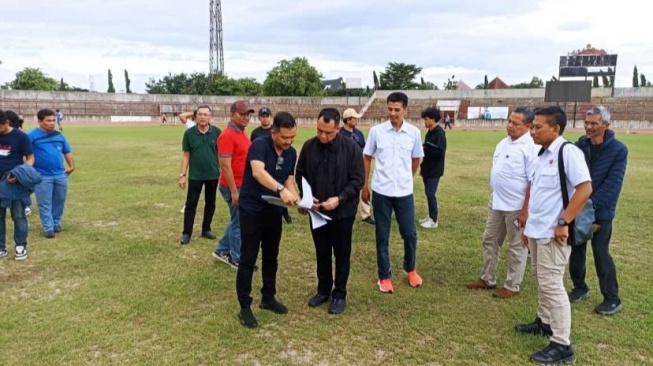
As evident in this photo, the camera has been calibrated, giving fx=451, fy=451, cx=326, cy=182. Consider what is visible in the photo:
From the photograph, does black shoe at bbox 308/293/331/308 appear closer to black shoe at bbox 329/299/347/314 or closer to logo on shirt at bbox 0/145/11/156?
black shoe at bbox 329/299/347/314

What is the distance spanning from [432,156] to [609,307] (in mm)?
3546

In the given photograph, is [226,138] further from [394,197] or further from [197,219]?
[197,219]

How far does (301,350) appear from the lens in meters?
3.60

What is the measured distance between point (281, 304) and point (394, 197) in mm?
1563

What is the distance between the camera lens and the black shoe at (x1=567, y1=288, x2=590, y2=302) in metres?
4.50

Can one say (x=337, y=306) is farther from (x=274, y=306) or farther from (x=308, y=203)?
(x=308, y=203)

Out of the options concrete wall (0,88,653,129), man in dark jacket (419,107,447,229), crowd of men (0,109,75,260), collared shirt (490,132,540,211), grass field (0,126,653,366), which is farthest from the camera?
concrete wall (0,88,653,129)

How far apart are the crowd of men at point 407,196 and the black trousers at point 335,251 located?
0.01 meters

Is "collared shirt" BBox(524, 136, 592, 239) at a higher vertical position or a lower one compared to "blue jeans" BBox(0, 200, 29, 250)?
higher

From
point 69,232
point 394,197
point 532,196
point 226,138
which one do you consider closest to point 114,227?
point 69,232

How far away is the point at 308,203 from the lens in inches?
149

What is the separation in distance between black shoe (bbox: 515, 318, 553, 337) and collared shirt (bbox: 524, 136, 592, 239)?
0.89 m

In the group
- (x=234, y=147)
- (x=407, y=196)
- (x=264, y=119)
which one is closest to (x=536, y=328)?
(x=407, y=196)

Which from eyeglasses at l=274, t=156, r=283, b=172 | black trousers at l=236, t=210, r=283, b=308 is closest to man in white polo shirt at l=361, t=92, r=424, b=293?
eyeglasses at l=274, t=156, r=283, b=172
